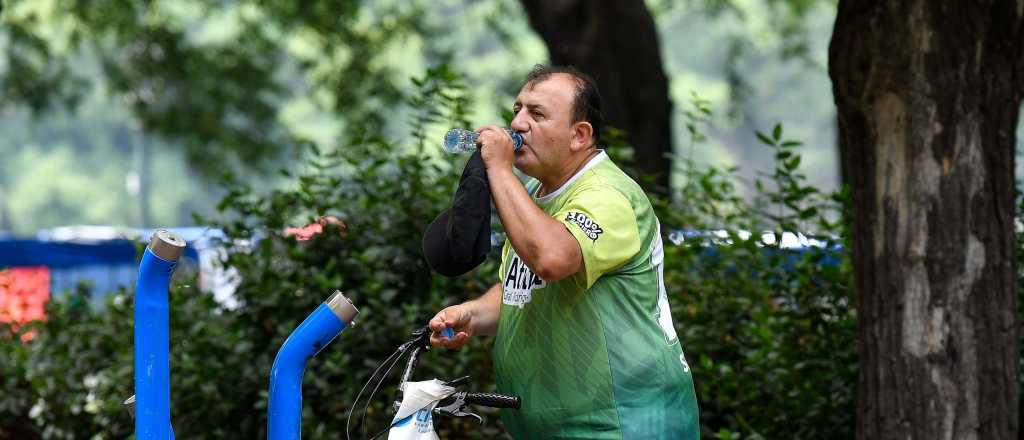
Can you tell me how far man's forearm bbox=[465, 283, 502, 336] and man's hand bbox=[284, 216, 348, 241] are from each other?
2.35m

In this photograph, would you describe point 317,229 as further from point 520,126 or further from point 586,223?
point 586,223

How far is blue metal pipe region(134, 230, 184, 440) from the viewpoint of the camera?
9.44ft

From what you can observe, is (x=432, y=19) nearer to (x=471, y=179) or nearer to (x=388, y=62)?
(x=388, y=62)

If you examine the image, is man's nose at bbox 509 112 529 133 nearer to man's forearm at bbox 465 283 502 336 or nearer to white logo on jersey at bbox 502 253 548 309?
white logo on jersey at bbox 502 253 548 309

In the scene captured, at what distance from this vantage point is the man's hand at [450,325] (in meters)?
3.32

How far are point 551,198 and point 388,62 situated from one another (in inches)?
714

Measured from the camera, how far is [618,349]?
3.13 metres

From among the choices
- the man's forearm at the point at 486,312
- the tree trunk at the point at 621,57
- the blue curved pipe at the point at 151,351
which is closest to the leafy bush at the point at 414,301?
the man's forearm at the point at 486,312

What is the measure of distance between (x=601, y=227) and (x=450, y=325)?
513 millimetres

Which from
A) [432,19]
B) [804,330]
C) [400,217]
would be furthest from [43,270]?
[432,19]

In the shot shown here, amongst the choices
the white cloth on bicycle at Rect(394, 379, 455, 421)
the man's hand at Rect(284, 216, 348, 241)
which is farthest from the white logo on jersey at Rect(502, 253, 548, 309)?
the man's hand at Rect(284, 216, 348, 241)

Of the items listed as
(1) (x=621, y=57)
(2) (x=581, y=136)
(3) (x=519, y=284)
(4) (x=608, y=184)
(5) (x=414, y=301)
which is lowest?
(3) (x=519, y=284)

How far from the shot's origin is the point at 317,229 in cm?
584

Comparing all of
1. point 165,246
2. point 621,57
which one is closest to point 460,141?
point 165,246
